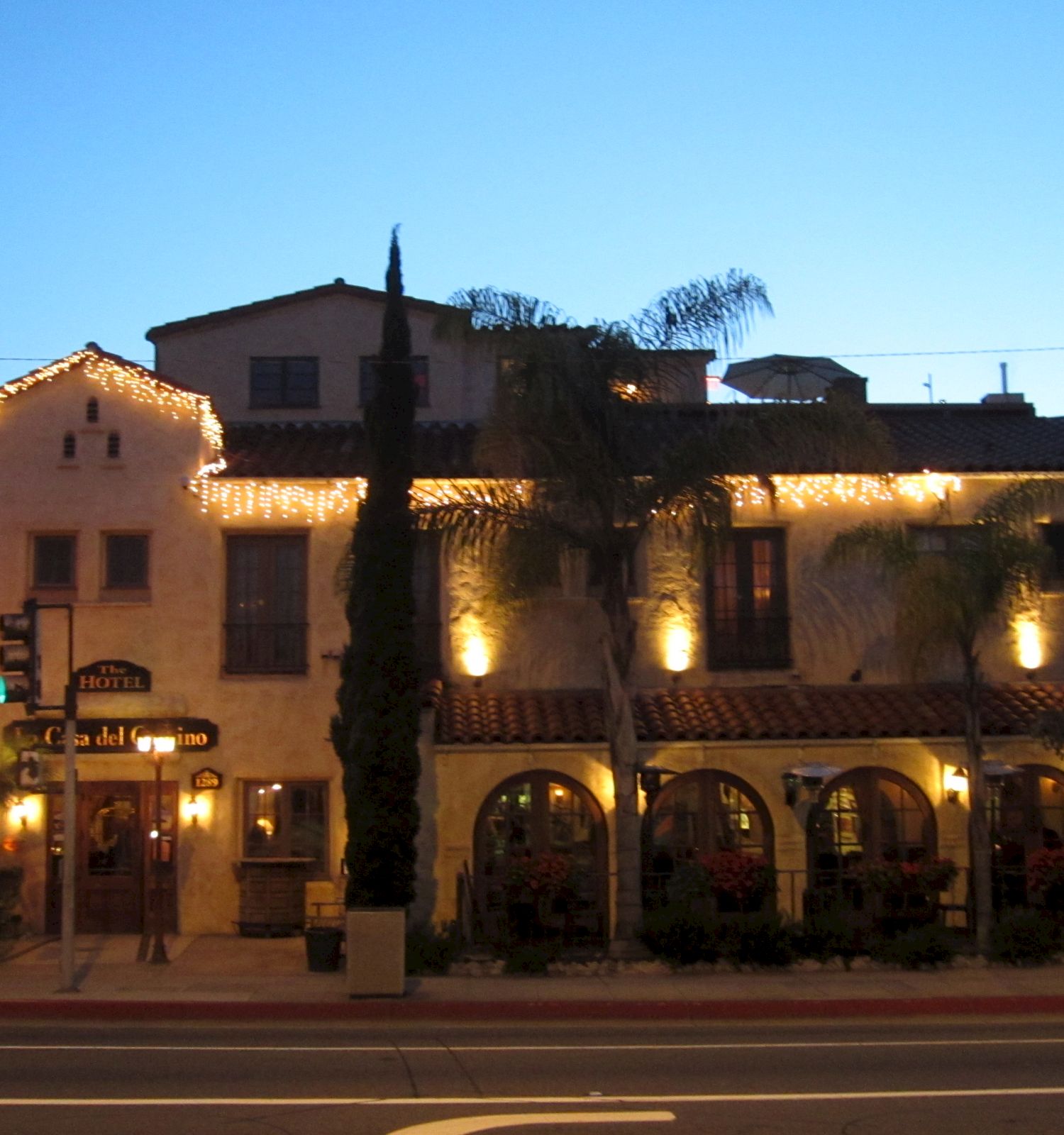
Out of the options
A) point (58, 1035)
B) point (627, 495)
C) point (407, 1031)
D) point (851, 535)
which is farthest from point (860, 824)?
point (58, 1035)

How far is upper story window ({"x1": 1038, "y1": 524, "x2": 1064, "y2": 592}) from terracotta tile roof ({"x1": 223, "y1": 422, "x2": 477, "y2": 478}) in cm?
867

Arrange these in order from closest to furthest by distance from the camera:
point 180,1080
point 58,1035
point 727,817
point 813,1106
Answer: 1. point 813,1106
2. point 180,1080
3. point 58,1035
4. point 727,817

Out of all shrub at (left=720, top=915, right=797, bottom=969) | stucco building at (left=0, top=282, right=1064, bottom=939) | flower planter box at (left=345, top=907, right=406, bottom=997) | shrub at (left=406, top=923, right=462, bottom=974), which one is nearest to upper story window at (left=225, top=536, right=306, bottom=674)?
stucco building at (left=0, top=282, right=1064, bottom=939)

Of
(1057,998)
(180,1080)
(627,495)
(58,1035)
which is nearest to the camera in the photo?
(180,1080)

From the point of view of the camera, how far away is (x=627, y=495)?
1744 cm

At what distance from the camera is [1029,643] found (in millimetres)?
21219

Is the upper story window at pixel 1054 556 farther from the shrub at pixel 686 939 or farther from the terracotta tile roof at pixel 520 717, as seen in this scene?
the shrub at pixel 686 939

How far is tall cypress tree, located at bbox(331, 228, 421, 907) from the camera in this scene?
680 inches

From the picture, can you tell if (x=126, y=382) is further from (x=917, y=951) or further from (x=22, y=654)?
(x=917, y=951)

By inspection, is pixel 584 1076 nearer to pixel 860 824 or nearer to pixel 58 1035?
pixel 58 1035

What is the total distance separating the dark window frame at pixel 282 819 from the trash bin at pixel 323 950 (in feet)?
9.63

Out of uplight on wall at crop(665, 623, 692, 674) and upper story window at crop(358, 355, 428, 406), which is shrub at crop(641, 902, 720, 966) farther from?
upper story window at crop(358, 355, 428, 406)

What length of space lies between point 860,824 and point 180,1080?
1140 centimetres

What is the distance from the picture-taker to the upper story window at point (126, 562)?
813 inches
